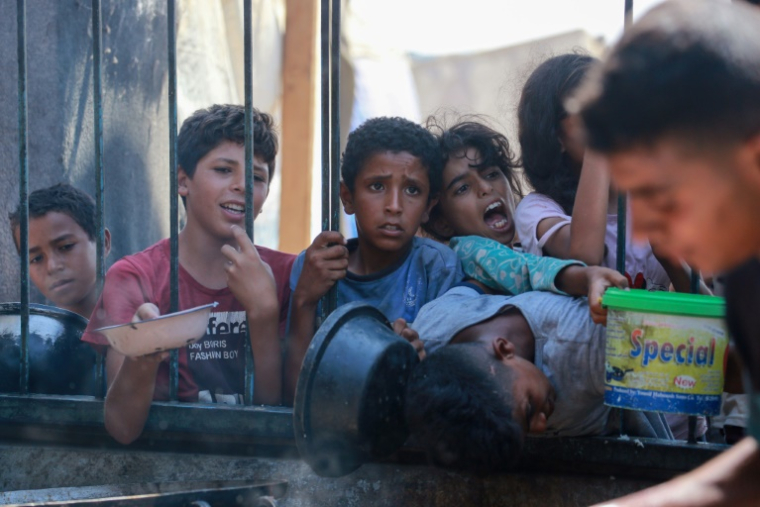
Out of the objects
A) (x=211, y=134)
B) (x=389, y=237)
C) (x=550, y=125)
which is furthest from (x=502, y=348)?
(x=211, y=134)

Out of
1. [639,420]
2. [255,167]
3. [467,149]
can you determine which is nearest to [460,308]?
[639,420]

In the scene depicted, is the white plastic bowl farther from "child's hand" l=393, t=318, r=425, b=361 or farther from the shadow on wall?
the shadow on wall

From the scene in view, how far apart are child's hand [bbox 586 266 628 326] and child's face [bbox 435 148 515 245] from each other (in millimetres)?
826

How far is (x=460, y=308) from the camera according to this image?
101 inches

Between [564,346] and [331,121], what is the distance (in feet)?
3.30

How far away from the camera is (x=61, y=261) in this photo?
11.5ft

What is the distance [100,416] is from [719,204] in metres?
2.28

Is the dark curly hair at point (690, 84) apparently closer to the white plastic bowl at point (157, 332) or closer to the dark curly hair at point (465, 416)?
the dark curly hair at point (465, 416)

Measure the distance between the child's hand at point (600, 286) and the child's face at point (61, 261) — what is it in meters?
2.16

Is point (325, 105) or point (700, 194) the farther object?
point (325, 105)

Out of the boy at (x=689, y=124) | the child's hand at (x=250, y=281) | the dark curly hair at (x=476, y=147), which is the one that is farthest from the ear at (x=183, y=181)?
the boy at (x=689, y=124)

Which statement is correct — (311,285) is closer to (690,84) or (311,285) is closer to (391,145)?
(391,145)

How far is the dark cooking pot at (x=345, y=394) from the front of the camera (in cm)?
222

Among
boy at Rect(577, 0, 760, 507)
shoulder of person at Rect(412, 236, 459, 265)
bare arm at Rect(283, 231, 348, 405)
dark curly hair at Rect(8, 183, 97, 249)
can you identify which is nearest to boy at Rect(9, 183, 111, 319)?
dark curly hair at Rect(8, 183, 97, 249)
